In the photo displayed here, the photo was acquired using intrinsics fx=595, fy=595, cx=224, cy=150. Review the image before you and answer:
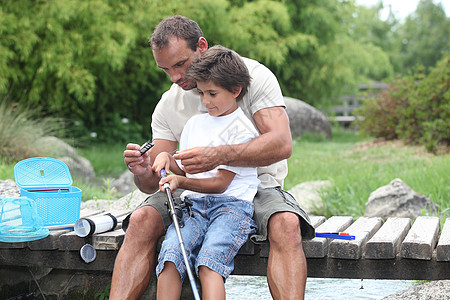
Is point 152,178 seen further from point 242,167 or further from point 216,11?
point 216,11

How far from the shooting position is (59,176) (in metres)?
3.10

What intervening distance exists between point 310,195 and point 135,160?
335 centimetres

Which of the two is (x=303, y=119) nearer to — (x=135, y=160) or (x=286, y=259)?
(x=135, y=160)

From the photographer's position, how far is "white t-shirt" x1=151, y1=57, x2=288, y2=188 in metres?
2.88

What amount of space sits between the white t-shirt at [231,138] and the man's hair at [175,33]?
0.44 meters

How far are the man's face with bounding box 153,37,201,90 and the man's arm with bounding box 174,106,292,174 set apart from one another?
474 mm

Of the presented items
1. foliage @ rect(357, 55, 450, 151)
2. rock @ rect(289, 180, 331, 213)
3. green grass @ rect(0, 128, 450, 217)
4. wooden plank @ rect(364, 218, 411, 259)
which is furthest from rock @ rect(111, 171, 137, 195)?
wooden plank @ rect(364, 218, 411, 259)

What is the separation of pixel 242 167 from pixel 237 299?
3.77 feet

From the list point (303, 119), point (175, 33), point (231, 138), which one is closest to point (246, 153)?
point (231, 138)

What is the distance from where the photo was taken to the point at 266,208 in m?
2.63

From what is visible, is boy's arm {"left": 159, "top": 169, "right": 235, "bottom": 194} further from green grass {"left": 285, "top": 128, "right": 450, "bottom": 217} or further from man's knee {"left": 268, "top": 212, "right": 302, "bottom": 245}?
green grass {"left": 285, "top": 128, "right": 450, "bottom": 217}

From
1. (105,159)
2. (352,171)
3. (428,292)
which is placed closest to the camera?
(428,292)

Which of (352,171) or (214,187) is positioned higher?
(214,187)

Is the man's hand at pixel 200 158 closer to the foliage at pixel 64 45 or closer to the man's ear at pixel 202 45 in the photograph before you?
the man's ear at pixel 202 45
